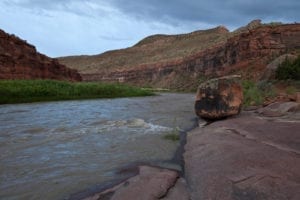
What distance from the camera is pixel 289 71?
1612 cm

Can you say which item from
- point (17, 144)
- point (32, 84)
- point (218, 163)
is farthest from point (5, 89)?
point (218, 163)

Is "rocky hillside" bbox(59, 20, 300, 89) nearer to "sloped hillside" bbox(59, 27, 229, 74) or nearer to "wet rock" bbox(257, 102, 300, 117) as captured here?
"sloped hillside" bbox(59, 27, 229, 74)

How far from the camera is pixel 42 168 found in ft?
18.1

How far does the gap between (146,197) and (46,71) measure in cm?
4293

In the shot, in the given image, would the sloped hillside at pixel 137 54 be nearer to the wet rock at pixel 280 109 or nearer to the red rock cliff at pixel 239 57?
the red rock cliff at pixel 239 57


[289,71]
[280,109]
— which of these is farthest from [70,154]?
[289,71]

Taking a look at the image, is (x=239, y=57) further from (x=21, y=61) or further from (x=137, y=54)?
(x=137, y=54)

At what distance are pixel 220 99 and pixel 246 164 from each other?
→ 5.77 metres

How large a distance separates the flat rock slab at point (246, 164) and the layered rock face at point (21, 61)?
33910 millimetres

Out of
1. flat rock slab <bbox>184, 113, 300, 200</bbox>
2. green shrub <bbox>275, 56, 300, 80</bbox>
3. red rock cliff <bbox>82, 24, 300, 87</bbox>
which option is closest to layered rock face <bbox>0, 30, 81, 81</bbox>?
red rock cliff <bbox>82, 24, 300, 87</bbox>

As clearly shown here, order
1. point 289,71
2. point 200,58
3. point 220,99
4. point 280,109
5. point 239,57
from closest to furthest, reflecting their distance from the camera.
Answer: point 280,109 → point 220,99 → point 289,71 → point 239,57 → point 200,58

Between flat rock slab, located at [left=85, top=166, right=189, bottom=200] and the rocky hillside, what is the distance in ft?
93.2

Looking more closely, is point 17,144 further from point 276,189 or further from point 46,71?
point 46,71

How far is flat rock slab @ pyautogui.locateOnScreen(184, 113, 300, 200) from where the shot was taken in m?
3.71
